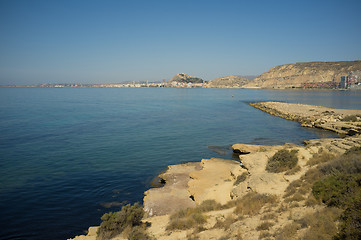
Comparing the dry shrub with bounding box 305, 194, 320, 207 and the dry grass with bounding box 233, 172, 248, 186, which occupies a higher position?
→ the dry shrub with bounding box 305, 194, 320, 207

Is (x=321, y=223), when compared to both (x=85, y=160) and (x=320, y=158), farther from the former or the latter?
(x=85, y=160)

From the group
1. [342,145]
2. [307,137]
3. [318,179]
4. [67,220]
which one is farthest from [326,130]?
[67,220]

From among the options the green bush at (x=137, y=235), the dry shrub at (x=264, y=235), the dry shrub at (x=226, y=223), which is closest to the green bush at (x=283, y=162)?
the dry shrub at (x=226, y=223)

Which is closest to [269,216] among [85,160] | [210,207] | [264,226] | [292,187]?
[264,226]

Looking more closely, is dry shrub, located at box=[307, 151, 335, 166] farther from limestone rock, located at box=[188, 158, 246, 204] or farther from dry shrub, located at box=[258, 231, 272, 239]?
dry shrub, located at box=[258, 231, 272, 239]

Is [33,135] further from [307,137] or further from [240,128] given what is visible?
[307,137]

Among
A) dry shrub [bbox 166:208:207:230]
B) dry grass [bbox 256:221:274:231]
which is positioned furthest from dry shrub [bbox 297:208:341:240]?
dry shrub [bbox 166:208:207:230]

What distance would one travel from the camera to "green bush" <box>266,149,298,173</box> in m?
14.2

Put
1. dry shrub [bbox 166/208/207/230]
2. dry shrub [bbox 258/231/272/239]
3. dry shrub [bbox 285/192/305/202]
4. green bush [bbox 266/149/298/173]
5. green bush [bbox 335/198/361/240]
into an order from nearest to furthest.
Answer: green bush [bbox 335/198/361/240] < dry shrub [bbox 258/231/272/239] < dry shrub [bbox 285/192/305/202] < dry shrub [bbox 166/208/207/230] < green bush [bbox 266/149/298/173]

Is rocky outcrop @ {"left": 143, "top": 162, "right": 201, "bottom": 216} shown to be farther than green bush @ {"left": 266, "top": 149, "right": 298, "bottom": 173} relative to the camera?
Yes

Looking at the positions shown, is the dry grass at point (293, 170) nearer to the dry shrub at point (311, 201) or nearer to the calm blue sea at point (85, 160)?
the dry shrub at point (311, 201)

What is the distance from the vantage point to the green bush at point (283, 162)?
1420 centimetres

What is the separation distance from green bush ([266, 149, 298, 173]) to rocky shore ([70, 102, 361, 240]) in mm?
345

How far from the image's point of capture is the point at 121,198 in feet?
55.5
